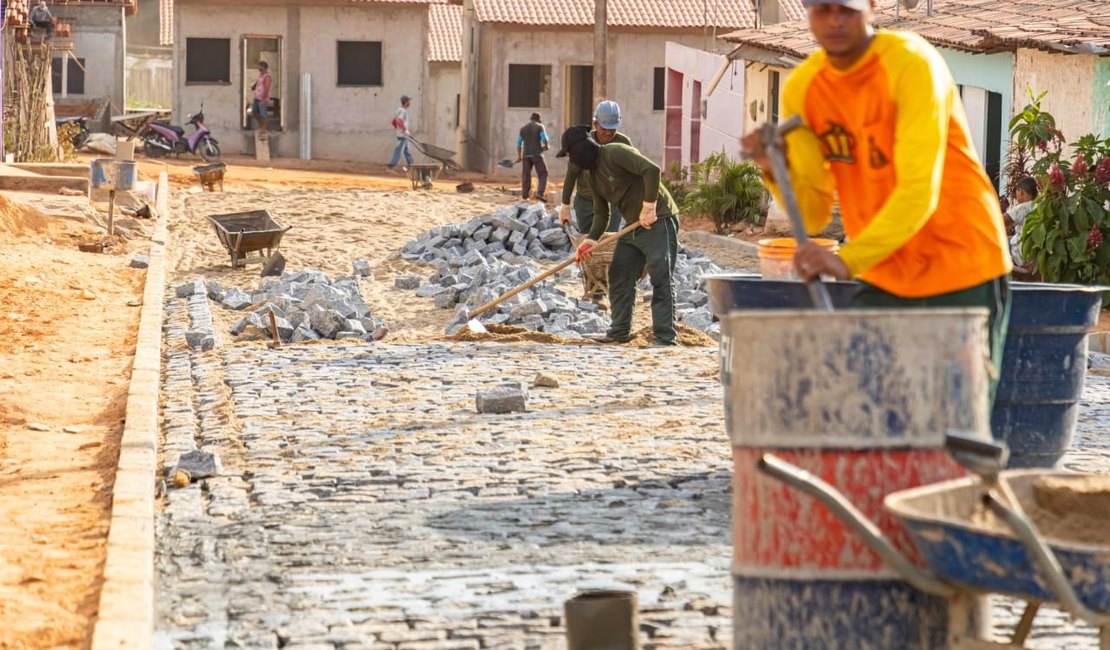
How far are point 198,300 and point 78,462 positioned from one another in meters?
6.97

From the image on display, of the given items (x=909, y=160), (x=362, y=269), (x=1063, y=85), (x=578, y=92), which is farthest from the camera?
(x=578, y=92)

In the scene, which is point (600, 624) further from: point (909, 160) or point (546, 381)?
point (546, 381)

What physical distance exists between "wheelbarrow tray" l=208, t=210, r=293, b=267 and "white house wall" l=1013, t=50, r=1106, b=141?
7893 millimetres

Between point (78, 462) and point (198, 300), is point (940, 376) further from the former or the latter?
point (198, 300)

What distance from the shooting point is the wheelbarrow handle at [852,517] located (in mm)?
3943

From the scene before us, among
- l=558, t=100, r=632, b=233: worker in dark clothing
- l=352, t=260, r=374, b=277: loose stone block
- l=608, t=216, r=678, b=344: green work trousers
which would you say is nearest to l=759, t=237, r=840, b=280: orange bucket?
l=558, t=100, r=632, b=233: worker in dark clothing

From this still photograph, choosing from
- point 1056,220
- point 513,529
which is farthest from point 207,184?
point 513,529

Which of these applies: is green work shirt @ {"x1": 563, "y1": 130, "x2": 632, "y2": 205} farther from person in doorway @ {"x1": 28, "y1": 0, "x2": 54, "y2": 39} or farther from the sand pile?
person in doorway @ {"x1": 28, "y1": 0, "x2": 54, "y2": 39}

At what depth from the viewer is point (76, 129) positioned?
38625mm

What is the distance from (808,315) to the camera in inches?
160

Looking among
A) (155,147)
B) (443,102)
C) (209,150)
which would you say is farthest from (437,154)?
(443,102)

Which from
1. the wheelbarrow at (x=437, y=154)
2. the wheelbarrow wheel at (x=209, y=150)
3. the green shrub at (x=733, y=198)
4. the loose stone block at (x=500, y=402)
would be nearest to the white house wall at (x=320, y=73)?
the wheelbarrow at (x=437, y=154)

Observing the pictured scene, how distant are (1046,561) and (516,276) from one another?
1328 cm

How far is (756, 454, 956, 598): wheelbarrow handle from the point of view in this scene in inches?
155
